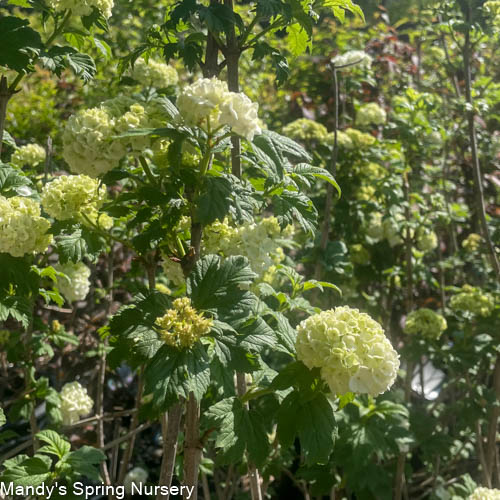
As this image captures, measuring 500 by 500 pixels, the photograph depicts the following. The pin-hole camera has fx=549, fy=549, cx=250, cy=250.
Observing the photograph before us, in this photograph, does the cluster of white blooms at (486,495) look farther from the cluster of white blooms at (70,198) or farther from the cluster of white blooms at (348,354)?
the cluster of white blooms at (70,198)

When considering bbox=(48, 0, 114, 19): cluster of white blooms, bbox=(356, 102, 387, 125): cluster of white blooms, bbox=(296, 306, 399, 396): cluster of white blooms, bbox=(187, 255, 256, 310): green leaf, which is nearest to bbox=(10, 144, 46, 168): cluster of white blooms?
bbox=(48, 0, 114, 19): cluster of white blooms

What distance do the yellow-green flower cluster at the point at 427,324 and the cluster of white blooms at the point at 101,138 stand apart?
213 centimetres

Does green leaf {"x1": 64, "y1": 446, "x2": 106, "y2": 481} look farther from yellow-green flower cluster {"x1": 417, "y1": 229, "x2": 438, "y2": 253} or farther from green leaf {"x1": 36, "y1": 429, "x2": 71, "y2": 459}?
yellow-green flower cluster {"x1": 417, "y1": 229, "x2": 438, "y2": 253}

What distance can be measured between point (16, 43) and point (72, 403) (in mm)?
2022

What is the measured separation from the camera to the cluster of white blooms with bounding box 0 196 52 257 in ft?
5.94

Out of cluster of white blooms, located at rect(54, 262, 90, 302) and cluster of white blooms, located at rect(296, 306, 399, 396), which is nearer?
cluster of white blooms, located at rect(296, 306, 399, 396)

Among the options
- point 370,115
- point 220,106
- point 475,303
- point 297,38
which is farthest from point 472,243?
point 220,106

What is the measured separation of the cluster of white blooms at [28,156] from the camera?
298 centimetres

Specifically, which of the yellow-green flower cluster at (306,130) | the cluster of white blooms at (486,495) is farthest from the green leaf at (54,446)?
the yellow-green flower cluster at (306,130)

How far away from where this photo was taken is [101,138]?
1.69 metres

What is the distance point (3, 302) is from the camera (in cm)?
187

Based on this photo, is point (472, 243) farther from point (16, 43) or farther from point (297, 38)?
point (16, 43)

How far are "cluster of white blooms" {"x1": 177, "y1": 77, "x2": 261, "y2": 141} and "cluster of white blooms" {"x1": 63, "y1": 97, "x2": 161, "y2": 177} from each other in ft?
0.88

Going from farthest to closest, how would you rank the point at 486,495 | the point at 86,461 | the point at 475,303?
the point at 475,303
the point at 486,495
the point at 86,461
